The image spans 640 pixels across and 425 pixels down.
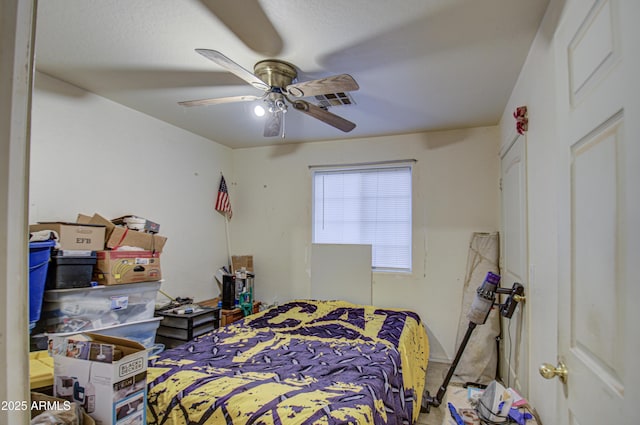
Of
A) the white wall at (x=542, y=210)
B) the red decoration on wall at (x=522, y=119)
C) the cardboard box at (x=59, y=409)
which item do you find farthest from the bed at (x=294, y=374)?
the red decoration on wall at (x=522, y=119)

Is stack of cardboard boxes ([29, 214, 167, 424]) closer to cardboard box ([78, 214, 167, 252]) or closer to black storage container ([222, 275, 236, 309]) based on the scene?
cardboard box ([78, 214, 167, 252])

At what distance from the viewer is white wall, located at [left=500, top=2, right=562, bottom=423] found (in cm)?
155

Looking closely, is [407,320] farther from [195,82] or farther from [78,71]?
[78,71]

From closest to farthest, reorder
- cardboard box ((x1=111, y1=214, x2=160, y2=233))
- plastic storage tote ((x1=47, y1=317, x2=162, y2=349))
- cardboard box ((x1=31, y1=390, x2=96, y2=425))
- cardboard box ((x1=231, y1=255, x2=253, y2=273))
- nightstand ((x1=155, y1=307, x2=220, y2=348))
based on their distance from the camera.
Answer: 1. cardboard box ((x1=31, y1=390, x2=96, y2=425))
2. plastic storage tote ((x1=47, y1=317, x2=162, y2=349))
3. cardboard box ((x1=111, y1=214, x2=160, y2=233))
4. nightstand ((x1=155, y1=307, x2=220, y2=348))
5. cardboard box ((x1=231, y1=255, x2=253, y2=273))

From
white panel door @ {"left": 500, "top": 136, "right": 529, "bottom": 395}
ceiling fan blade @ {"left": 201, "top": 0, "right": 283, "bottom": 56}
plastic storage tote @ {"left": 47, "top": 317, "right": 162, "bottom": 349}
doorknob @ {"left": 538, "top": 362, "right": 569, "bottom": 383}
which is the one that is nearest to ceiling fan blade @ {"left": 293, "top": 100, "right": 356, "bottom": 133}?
ceiling fan blade @ {"left": 201, "top": 0, "right": 283, "bottom": 56}

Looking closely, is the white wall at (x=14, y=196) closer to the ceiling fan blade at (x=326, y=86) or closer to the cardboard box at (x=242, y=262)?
the ceiling fan blade at (x=326, y=86)

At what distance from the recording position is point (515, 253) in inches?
98.1

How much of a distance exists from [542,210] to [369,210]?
2.40m

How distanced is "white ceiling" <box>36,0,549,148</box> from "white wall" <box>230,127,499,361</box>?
69cm

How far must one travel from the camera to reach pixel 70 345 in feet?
3.92

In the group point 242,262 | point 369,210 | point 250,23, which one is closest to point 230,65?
point 250,23

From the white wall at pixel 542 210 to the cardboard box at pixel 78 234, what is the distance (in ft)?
9.19

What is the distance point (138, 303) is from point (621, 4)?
3.02 metres

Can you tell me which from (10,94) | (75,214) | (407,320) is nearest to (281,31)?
(10,94)
